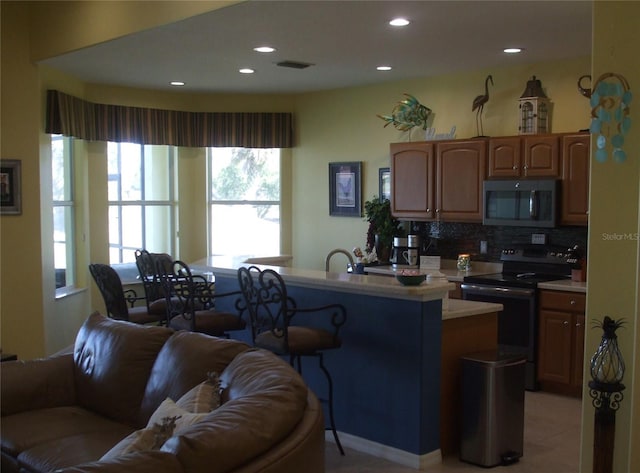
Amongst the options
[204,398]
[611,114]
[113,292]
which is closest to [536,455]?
[611,114]

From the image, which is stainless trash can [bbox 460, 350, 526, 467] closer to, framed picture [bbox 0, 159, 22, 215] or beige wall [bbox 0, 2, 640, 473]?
beige wall [bbox 0, 2, 640, 473]

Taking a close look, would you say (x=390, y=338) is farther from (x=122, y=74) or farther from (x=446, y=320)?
(x=122, y=74)

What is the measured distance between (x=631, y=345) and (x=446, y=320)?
1.14 m

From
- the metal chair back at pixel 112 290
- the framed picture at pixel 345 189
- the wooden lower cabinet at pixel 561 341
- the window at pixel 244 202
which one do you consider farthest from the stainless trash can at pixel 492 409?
the window at pixel 244 202

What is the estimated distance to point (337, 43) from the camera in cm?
518

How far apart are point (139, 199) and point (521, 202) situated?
3948mm

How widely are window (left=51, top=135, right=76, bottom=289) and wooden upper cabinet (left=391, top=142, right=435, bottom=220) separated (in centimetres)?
305

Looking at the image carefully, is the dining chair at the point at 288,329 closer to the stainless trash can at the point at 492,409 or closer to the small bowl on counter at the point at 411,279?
the small bowl on counter at the point at 411,279

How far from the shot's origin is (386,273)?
21.4 feet

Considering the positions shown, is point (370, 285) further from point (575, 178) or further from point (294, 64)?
point (294, 64)

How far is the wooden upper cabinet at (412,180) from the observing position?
6.42m

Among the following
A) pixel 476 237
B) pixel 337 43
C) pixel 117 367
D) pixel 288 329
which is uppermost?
pixel 337 43

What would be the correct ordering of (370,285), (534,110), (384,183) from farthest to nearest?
(384,183), (534,110), (370,285)

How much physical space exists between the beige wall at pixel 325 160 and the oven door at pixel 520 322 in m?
1.41
